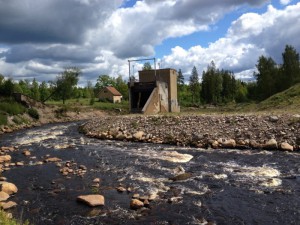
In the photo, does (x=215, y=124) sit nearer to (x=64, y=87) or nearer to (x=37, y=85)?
(x=64, y=87)

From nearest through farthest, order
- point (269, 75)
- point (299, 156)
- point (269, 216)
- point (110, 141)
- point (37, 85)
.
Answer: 1. point (269, 216)
2. point (299, 156)
3. point (110, 141)
4. point (269, 75)
5. point (37, 85)

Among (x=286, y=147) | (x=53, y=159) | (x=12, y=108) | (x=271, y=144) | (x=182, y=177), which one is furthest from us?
(x=12, y=108)

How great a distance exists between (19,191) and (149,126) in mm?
14851

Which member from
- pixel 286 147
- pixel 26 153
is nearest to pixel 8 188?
pixel 26 153

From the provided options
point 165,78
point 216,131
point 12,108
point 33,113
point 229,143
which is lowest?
point 229,143

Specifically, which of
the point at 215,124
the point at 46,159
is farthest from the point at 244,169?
the point at 46,159

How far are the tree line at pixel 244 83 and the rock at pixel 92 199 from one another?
56585 millimetres

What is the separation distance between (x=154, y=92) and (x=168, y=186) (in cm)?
2782

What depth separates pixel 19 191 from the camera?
13039mm

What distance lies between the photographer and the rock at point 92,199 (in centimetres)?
1136

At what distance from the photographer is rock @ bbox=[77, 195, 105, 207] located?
11359 mm

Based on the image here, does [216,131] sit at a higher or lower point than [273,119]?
lower

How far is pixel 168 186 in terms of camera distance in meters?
13.3

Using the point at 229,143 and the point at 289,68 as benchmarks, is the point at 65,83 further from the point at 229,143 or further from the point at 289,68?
the point at 229,143
